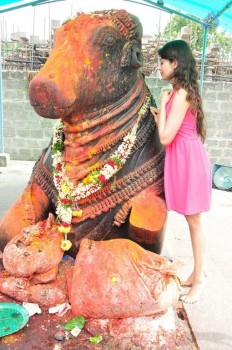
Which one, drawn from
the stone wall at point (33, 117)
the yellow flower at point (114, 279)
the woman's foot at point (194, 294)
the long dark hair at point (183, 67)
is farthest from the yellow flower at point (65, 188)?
the stone wall at point (33, 117)

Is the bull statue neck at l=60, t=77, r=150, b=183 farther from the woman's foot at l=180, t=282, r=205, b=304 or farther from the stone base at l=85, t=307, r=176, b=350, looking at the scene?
the woman's foot at l=180, t=282, r=205, b=304

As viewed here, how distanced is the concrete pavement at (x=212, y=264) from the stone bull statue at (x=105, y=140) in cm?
34

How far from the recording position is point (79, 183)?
5.35 feet

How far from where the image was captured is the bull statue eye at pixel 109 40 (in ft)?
4.96

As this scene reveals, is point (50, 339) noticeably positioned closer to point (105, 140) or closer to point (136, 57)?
point (105, 140)

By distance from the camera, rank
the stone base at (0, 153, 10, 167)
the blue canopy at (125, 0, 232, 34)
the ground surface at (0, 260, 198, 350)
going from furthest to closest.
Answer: the stone base at (0, 153, 10, 167) < the blue canopy at (125, 0, 232, 34) < the ground surface at (0, 260, 198, 350)

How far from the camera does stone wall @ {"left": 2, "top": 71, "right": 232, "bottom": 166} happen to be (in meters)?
7.16

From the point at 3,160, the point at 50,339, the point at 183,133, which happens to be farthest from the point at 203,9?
the point at 50,339

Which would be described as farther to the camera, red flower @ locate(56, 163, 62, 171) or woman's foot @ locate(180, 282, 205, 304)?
woman's foot @ locate(180, 282, 205, 304)

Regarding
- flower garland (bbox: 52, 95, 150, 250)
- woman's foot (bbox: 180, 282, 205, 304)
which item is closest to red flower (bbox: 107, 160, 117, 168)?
Answer: flower garland (bbox: 52, 95, 150, 250)

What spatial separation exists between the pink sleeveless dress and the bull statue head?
291mm

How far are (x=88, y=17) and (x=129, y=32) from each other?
181mm

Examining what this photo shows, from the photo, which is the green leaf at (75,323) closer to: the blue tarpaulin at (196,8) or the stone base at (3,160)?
the blue tarpaulin at (196,8)

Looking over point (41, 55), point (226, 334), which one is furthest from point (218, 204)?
point (41, 55)
